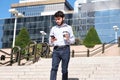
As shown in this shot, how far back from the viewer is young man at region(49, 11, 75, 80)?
7379 mm

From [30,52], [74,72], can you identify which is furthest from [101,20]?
[74,72]

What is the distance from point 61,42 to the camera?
7.49 metres

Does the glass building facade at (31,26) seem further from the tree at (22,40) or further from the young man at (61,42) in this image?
the young man at (61,42)

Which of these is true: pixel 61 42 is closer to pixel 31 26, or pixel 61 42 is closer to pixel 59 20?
pixel 59 20

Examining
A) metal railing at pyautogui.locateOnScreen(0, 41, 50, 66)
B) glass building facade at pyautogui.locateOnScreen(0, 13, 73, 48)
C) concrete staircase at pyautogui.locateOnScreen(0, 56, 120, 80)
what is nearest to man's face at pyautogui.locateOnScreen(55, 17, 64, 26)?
concrete staircase at pyautogui.locateOnScreen(0, 56, 120, 80)

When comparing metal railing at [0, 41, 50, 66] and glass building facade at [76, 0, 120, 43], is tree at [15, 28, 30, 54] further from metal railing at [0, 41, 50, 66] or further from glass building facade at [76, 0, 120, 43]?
metal railing at [0, 41, 50, 66]

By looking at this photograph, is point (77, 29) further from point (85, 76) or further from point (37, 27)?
point (85, 76)

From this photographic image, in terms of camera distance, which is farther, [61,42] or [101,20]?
[101,20]

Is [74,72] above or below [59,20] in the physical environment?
below

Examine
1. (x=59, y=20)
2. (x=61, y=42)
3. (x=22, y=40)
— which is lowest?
(x=22, y=40)

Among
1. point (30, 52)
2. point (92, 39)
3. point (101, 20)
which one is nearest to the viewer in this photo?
point (30, 52)

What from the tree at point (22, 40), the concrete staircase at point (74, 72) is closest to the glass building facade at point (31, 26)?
the tree at point (22, 40)

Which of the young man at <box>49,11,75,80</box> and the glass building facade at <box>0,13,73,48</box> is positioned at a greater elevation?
the young man at <box>49,11,75,80</box>

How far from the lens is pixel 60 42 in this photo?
7.49m
